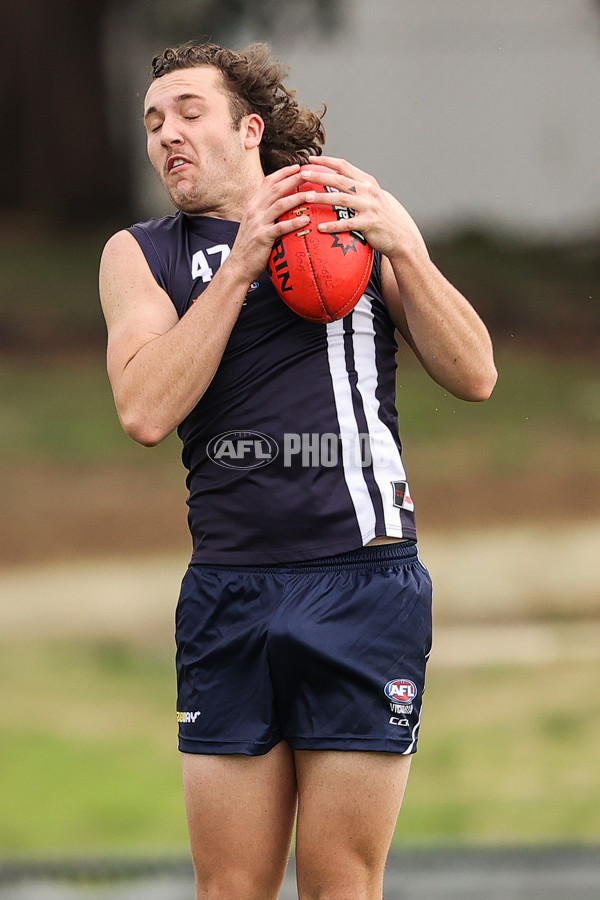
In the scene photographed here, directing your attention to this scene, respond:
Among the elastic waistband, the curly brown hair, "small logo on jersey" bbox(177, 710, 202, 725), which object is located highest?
the curly brown hair

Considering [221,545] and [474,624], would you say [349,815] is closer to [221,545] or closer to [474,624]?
[221,545]

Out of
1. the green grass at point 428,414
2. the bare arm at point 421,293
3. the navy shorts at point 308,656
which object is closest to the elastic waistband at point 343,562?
the navy shorts at point 308,656

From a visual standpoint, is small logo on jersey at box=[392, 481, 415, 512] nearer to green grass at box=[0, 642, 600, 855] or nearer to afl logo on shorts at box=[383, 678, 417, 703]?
afl logo on shorts at box=[383, 678, 417, 703]

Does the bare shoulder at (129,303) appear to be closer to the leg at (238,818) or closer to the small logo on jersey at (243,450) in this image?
the small logo on jersey at (243,450)

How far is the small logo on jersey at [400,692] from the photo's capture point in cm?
155

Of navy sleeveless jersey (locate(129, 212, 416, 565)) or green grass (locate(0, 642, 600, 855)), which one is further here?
green grass (locate(0, 642, 600, 855))

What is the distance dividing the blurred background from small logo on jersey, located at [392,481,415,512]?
71.2 inches

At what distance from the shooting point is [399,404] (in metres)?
4.50

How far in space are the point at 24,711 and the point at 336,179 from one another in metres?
A: 2.72

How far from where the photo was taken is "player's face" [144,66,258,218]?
64.3 inches

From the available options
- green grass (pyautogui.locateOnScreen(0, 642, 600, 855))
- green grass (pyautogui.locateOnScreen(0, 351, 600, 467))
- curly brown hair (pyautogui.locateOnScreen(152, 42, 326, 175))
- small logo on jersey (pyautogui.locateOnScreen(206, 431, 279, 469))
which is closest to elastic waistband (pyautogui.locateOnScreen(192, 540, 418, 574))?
small logo on jersey (pyautogui.locateOnScreen(206, 431, 279, 469))

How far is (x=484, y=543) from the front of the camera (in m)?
4.45

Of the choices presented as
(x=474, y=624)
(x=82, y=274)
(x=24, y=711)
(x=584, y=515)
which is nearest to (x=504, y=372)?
(x=584, y=515)

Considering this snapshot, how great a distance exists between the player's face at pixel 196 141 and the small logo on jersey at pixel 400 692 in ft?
2.26
